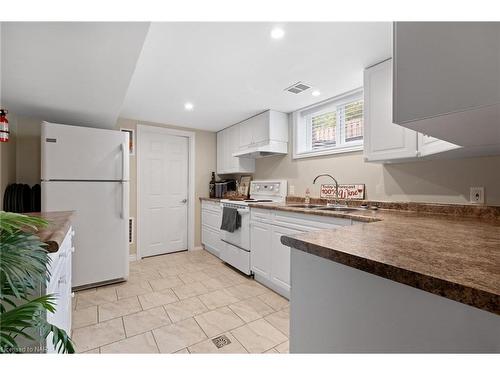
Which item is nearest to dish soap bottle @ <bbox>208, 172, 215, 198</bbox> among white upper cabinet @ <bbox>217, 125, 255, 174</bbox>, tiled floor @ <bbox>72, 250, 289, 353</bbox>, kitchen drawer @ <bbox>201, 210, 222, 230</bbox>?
white upper cabinet @ <bbox>217, 125, 255, 174</bbox>

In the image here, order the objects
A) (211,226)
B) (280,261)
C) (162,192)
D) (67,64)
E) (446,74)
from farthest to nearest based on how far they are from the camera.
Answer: (162,192)
(211,226)
(280,261)
(67,64)
(446,74)

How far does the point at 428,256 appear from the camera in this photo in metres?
0.66

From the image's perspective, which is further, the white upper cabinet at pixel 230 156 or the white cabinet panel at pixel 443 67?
the white upper cabinet at pixel 230 156

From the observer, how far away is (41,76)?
5.19 feet

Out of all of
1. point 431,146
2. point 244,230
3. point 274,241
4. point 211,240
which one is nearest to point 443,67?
point 431,146

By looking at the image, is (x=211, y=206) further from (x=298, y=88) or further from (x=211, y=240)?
(x=298, y=88)

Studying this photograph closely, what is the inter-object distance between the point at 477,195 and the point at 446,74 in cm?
154

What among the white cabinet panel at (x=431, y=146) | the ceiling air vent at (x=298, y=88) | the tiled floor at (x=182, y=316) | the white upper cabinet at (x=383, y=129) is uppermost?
the ceiling air vent at (x=298, y=88)

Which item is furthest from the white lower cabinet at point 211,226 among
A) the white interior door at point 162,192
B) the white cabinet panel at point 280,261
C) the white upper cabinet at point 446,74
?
the white upper cabinet at point 446,74

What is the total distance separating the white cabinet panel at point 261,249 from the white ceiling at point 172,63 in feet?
4.86

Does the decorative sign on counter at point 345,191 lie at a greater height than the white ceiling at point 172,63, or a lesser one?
lesser

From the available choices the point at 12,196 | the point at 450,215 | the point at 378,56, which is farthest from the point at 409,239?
the point at 12,196

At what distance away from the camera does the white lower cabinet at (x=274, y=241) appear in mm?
2092

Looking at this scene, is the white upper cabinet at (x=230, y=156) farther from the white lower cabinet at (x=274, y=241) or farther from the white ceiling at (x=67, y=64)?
the white ceiling at (x=67, y=64)
